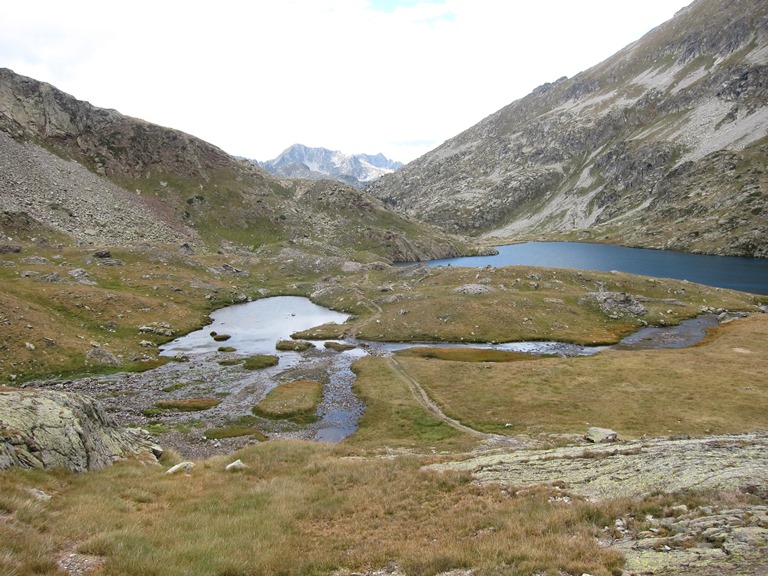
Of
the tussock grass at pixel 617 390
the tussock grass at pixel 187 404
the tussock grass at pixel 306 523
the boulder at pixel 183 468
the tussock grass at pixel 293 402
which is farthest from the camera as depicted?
the tussock grass at pixel 187 404

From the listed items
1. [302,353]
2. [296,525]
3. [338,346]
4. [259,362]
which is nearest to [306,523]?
[296,525]

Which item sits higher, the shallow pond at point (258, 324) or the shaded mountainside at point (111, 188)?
the shaded mountainside at point (111, 188)

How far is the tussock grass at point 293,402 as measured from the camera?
52.5m

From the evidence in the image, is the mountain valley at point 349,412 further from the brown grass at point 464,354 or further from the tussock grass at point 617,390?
the brown grass at point 464,354

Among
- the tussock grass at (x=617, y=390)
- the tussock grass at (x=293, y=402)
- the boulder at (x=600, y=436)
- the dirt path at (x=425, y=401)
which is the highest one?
the tussock grass at (x=293, y=402)

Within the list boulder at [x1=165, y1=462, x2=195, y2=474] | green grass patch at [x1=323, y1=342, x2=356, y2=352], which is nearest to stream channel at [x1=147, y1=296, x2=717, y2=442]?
green grass patch at [x1=323, y1=342, x2=356, y2=352]

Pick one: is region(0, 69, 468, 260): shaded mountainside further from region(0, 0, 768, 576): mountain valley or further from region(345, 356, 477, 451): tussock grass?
region(345, 356, 477, 451): tussock grass

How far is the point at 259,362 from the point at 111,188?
436ft

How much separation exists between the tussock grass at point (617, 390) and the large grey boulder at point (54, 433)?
35746mm

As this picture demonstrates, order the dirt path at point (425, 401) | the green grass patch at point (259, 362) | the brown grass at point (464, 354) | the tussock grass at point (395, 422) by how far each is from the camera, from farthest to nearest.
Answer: the brown grass at point (464, 354) < the green grass patch at point (259, 362) < the dirt path at point (425, 401) < the tussock grass at point (395, 422)

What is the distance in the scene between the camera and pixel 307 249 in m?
176

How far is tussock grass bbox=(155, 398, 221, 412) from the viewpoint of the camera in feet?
174

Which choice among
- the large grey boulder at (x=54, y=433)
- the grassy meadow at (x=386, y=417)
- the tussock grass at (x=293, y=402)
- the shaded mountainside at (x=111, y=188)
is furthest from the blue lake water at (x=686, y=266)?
the large grey boulder at (x=54, y=433)

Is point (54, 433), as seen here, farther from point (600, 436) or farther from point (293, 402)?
point (600, 436)
